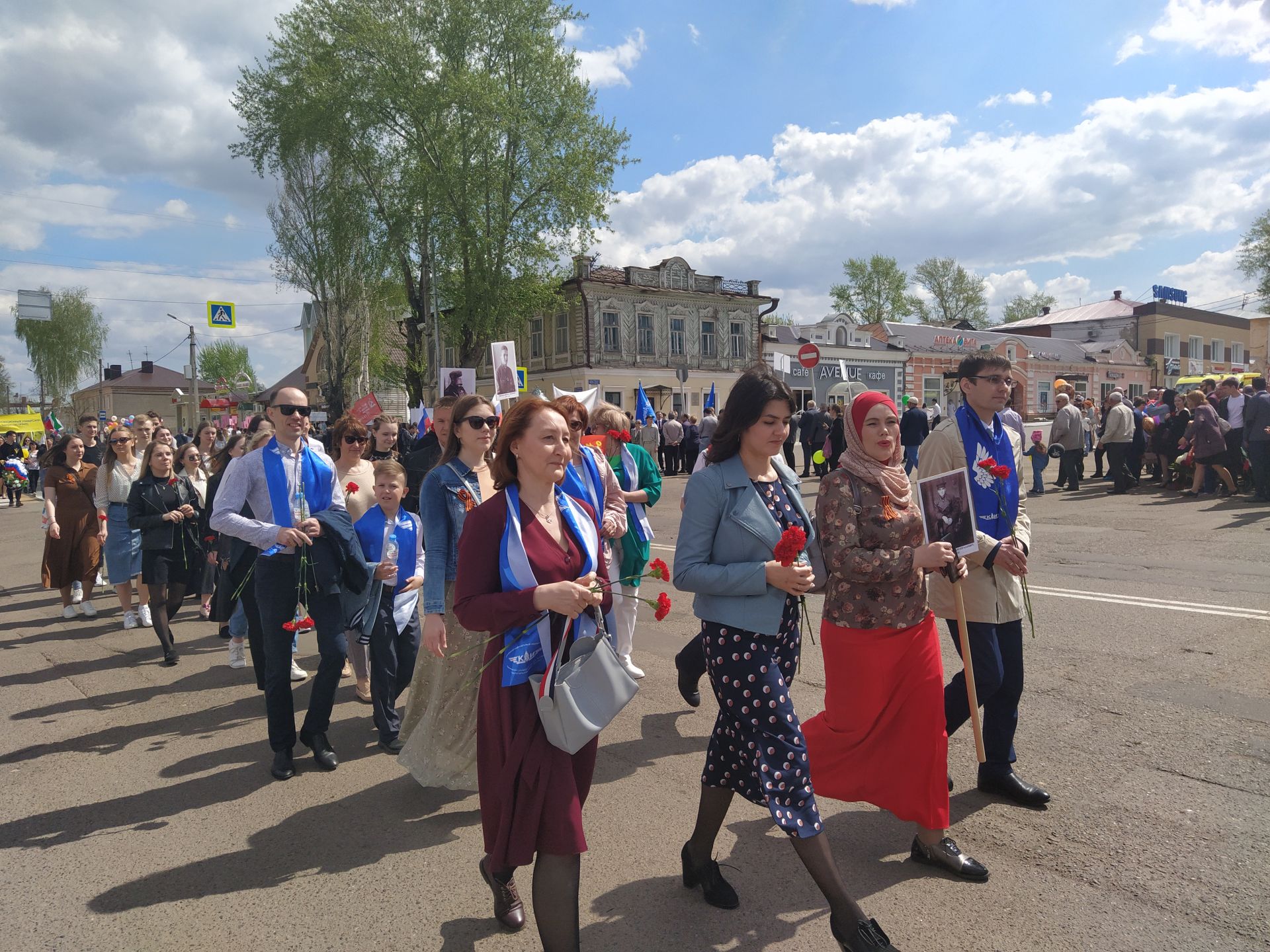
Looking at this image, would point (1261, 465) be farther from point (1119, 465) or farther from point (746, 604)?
point (746, 604)

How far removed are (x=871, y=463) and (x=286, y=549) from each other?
3017 millimetres

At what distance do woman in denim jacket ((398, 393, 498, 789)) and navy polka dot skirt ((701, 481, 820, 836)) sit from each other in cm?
130

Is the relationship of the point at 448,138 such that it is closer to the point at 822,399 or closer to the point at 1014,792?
the point at 822,399

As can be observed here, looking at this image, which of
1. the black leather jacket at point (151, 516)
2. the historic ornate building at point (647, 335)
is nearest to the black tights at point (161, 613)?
the black leather jacket at point (151, 516)

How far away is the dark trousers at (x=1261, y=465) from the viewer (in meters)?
12.8

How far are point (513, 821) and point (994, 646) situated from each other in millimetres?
2238

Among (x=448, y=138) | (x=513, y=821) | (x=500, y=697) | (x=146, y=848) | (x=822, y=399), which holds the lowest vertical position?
(x=146, y=848)

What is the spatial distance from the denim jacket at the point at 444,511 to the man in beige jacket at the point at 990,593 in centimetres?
207

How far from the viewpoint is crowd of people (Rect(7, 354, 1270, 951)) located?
2.68 metres

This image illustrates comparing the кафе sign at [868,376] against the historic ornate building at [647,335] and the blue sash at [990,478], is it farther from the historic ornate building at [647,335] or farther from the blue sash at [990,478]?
the blue sash at [990,478]

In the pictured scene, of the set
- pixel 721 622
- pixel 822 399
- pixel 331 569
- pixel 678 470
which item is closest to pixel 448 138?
pixel 678 470

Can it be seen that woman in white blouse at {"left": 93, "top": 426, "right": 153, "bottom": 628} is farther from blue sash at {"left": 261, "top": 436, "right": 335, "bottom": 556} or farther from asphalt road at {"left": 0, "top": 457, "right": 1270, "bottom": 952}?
blue sash at {"left": 261, "top": 436, "right": 335, "bottom": 556}

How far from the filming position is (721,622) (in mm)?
2988

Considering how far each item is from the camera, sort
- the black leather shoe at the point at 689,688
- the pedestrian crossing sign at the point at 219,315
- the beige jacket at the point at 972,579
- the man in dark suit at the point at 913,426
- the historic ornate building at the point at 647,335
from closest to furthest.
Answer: the beige jacket at the point at 972,579, the black leather shoe at the point at 689,688, the man in dark suit at the point at 913,426, the pedestrian crossing sign at the point at 219,315, the historic ornate building at the point at 647,335
